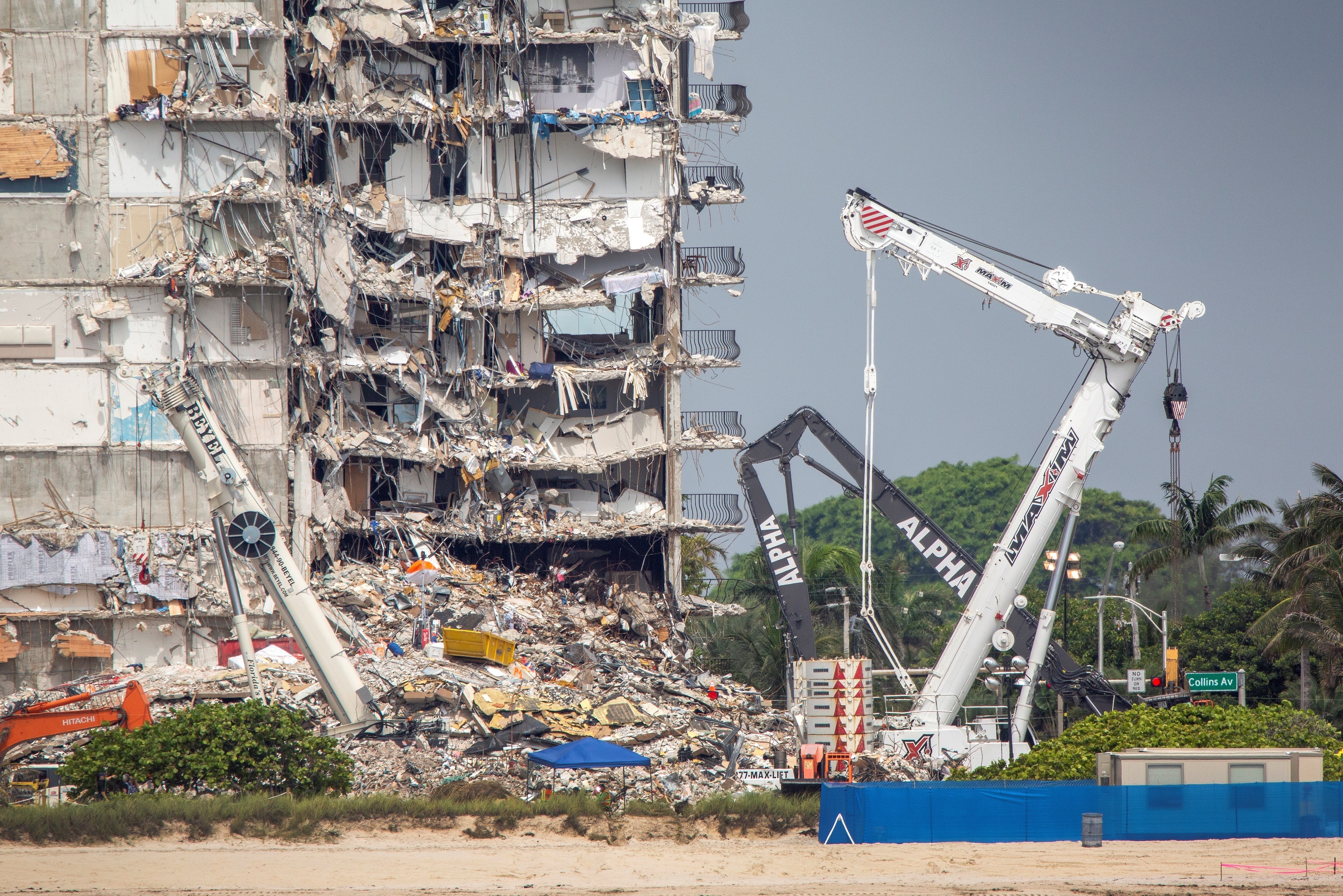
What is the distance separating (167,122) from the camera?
43188mm

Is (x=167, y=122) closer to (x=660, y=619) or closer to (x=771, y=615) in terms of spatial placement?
(x=660, y=619)

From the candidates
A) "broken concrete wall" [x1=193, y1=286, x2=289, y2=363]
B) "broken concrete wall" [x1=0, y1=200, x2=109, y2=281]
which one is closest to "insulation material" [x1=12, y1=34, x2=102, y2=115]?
"broken concrete wall" [x1=0, y1=200, x2=109, y2=281]

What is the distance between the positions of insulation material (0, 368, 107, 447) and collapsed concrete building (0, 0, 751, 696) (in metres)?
0.06

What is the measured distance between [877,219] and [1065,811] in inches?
628

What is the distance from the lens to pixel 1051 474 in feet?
115

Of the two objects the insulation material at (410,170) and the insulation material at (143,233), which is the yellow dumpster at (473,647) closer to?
the insulation material at (143,233)

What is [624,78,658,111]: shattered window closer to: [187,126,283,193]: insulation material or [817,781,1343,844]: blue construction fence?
[187,126,283,193]: insulation material

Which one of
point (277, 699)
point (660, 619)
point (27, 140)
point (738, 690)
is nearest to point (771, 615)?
point (660, 619)

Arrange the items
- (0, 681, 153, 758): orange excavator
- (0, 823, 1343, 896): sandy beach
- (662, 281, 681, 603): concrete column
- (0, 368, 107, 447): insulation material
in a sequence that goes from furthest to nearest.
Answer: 1. (662, 281, 681, 603): concrete column
2. (0, 368, 107, 447): insulation material
3. (0, 681, 153, 758): orange excavator
4. (0, 823, 1343, 896): sandy beach

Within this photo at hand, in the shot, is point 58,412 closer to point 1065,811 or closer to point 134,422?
point 134,422

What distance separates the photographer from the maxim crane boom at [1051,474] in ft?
114

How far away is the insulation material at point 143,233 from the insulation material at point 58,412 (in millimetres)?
3206

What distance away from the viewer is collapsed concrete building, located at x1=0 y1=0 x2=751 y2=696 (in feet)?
141

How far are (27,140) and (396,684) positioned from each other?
19386 mm
